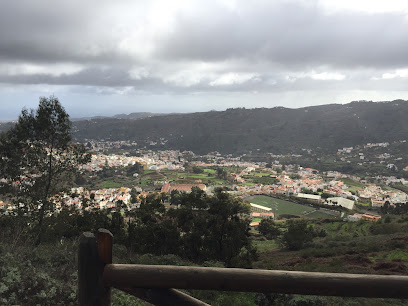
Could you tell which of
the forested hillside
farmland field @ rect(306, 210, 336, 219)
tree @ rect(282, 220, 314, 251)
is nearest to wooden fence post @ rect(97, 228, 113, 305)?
tree @ rect(282, 220, 314, 251)

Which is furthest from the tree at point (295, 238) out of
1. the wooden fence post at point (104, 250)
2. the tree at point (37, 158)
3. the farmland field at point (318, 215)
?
the farmland field at point (318, 215)

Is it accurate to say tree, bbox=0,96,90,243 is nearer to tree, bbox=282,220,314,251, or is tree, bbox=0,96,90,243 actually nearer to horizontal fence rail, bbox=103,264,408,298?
horizontal fence rail, bbox=103,264,408,298

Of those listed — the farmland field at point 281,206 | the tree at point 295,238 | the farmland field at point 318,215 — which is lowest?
the farmland field at point 281,206

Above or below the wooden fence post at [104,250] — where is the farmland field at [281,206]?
below

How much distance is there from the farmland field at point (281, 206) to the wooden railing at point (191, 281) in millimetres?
36386

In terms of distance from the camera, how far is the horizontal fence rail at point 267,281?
1.19 meters

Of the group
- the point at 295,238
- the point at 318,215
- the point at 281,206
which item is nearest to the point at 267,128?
the point at 281,206

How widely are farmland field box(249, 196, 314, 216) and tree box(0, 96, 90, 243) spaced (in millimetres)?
30297

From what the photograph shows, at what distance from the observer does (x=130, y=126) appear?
404ft

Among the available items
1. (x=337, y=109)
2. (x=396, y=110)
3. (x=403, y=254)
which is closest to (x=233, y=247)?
(x=403, y=254)

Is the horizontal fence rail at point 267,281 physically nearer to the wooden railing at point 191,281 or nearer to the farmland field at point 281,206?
the wooden railing at point 191,281

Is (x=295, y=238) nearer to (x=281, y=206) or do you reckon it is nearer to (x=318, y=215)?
(x=318, y=215)

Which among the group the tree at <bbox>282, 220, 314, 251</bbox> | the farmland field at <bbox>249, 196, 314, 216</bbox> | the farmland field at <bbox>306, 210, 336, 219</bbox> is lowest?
the farmland field at <bbox>249, 196, 314, 216</bbox>

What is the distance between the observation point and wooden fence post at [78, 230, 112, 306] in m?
1.32
